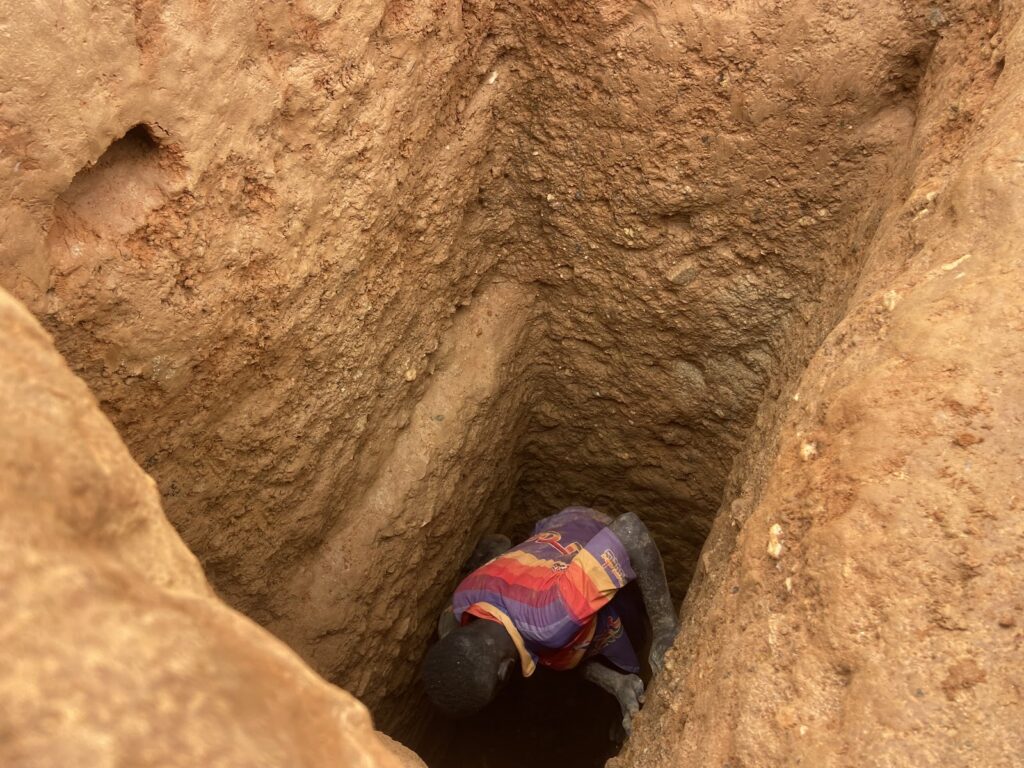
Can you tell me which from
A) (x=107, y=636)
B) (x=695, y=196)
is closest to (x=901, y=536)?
(x=107, y=636)

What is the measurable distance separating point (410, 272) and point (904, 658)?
136 centimetres

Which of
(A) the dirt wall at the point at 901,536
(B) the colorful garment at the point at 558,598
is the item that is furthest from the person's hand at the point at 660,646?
(A) the dirt wall at the point at 901,536

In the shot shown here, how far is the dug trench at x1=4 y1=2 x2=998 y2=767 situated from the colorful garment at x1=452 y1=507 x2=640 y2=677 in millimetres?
250

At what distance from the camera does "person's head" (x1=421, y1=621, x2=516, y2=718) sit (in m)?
2.09

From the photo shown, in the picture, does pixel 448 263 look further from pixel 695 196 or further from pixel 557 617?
pixel 557 617

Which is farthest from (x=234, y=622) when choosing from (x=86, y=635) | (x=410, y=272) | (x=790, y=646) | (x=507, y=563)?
(x=507, y=563)

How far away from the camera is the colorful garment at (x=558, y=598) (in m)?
2.18

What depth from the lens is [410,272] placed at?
2.12 meters

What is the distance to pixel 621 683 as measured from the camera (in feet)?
7.86

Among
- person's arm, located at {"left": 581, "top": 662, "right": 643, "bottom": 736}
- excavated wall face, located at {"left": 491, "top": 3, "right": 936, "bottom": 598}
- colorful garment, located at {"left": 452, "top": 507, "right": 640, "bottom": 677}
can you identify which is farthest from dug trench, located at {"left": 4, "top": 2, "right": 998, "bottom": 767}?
person's arm, located at {"left": 581, "top": 662, "right": 643, "bottom": 736}

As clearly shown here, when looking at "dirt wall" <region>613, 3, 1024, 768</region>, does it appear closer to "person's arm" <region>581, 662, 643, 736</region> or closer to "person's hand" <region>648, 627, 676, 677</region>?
"person's hand" <region>648, 627, 676, 677</region>

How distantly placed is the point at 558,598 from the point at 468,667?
27 cm

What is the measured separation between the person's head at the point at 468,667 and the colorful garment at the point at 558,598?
0.06 meters

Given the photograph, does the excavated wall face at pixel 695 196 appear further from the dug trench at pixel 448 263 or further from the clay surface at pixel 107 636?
the clay surface at pixel 107 636
